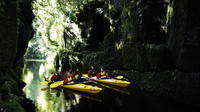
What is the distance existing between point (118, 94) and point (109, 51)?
9694 millimetres

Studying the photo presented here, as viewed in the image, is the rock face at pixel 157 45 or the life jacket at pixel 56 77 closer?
the rock face at pixel 157 45

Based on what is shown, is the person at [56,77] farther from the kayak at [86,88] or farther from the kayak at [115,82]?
the kayak at [115,82]

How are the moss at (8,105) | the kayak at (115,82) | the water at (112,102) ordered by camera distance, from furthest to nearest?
1. the kayak at (115,82)
2. the water at (112,102)
3. the moss at (8,105)

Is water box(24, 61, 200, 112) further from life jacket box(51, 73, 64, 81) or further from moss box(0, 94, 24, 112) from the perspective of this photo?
moss box(0, 94, 24, 112)

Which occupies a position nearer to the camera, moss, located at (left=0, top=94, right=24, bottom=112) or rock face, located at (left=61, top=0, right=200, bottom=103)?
moss, located at (left=0, top=94, right=24, bottom=112)

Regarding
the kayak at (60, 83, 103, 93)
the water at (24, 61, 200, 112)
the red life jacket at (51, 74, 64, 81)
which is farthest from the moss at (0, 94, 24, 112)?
the red life jacket at (51, 74, 64, 81)

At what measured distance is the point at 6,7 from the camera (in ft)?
25.0

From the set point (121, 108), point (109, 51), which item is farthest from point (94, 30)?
point (121, 108)

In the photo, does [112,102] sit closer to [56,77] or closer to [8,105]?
[8,105]

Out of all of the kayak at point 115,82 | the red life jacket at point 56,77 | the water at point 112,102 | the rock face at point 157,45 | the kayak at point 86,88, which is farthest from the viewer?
the red life jacket at point 56,77

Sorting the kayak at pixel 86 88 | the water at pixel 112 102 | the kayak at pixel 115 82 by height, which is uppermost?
the kayak at pixel 115 82

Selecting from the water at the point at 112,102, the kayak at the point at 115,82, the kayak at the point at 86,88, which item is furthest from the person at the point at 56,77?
the kayak at the point at 115,82

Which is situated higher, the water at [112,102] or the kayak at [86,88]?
the kayak at [86,88]

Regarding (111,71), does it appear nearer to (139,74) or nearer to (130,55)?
(130,55)
